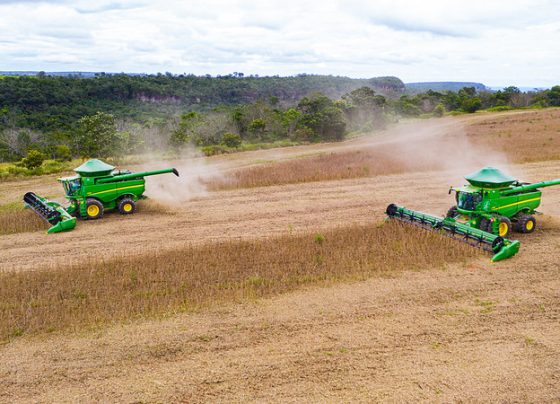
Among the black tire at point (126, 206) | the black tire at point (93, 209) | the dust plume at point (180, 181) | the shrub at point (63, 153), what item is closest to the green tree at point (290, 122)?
the dust plume at point (180, 181)

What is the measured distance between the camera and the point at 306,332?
877 centimetres

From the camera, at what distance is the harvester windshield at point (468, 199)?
13297 millimetres

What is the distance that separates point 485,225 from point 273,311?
7.03 m

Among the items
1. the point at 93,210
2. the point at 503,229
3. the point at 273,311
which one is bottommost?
the point at 273,311

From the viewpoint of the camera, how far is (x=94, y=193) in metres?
16.6

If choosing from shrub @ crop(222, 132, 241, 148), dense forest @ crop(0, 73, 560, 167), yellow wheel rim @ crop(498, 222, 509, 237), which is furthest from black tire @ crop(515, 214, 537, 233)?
shrub @ crop(222, 132, 241, 148)

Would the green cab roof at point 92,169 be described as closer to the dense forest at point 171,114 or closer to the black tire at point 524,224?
the black tire at point 524,224

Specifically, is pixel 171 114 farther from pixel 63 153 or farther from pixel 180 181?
pixel 180 181

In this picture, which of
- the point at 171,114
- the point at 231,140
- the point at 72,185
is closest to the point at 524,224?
the point at 72,185

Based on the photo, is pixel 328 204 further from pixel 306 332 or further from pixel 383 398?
pixel 383 398

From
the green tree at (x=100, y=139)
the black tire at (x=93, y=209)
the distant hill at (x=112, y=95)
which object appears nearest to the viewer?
the black tire at (x=93, y=209)

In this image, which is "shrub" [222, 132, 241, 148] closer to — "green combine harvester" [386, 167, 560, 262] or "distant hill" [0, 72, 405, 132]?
"distant hill" [0, 72, 405, 132]

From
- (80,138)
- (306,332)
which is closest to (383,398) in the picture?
(306,332)

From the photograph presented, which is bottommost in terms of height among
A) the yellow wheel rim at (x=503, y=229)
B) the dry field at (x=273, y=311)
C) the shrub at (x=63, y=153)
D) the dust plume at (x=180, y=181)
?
the dry field at (x=273, y=311)
